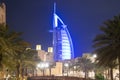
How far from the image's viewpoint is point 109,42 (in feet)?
122

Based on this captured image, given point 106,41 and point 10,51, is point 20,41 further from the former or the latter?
point 106,41

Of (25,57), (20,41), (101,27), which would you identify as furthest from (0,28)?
(25,57)

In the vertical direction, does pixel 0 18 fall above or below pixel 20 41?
above

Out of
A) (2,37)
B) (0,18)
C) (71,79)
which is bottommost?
(71,79)

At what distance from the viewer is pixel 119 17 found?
119ft

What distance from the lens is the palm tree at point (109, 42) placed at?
35969mm

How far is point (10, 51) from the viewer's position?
3928 centimetres

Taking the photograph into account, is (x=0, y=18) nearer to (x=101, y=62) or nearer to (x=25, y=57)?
(x=25, y=57)

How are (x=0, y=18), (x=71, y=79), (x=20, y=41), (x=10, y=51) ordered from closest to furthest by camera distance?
1. (x=10, y=51)
2. (x=20, y=41)
3. (x=71, y=79)
4. (x=0, y=18)

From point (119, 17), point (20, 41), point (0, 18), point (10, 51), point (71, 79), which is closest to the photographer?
point (119, 17)

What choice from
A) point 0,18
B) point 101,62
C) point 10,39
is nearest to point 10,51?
point 10,39

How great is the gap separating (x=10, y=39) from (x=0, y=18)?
49898mm

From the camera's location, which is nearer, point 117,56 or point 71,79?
point 117,56

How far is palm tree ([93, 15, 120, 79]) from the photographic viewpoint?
36.0m
